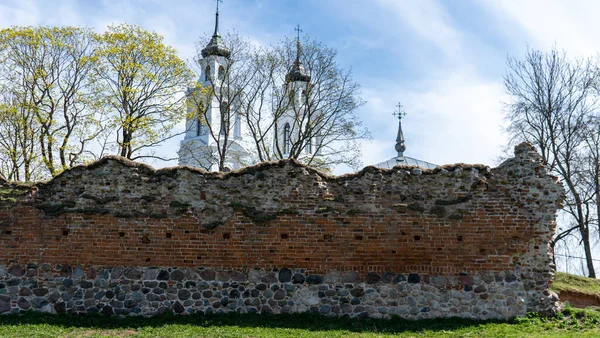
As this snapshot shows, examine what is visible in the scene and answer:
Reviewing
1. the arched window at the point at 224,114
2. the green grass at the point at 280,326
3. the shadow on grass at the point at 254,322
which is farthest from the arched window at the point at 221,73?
the green grass at the point at 280,326

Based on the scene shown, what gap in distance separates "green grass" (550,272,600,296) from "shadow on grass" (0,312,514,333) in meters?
6.14

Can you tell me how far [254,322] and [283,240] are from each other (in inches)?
55.4

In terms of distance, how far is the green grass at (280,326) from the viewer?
27.0 feet

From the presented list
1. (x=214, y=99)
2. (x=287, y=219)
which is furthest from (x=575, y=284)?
(x=214, y=99)

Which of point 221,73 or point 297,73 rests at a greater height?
point 221,73

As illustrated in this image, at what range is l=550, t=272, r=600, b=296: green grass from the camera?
14.1 meters

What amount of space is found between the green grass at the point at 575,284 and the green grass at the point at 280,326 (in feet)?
17.0

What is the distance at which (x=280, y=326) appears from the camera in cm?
860

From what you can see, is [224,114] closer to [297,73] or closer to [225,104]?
[225,104]

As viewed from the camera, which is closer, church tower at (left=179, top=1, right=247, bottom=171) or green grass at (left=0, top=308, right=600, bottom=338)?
green grass at (left=0, top=308, right=600, bottom=338)

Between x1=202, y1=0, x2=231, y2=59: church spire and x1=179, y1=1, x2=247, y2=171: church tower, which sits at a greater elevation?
x1=202, y1=0, x2=231, y2=59: church spire

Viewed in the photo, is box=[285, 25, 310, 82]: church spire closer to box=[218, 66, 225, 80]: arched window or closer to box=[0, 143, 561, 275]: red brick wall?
box=[218, 66, 225, 80]: arched window

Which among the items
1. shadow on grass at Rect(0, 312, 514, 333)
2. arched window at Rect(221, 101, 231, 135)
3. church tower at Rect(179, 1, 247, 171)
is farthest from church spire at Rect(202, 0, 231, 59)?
shadow on grass at Rect(0, 312, 514, 333)

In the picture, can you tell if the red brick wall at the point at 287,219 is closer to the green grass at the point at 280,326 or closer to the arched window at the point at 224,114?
the green grass at the point at 280,326
